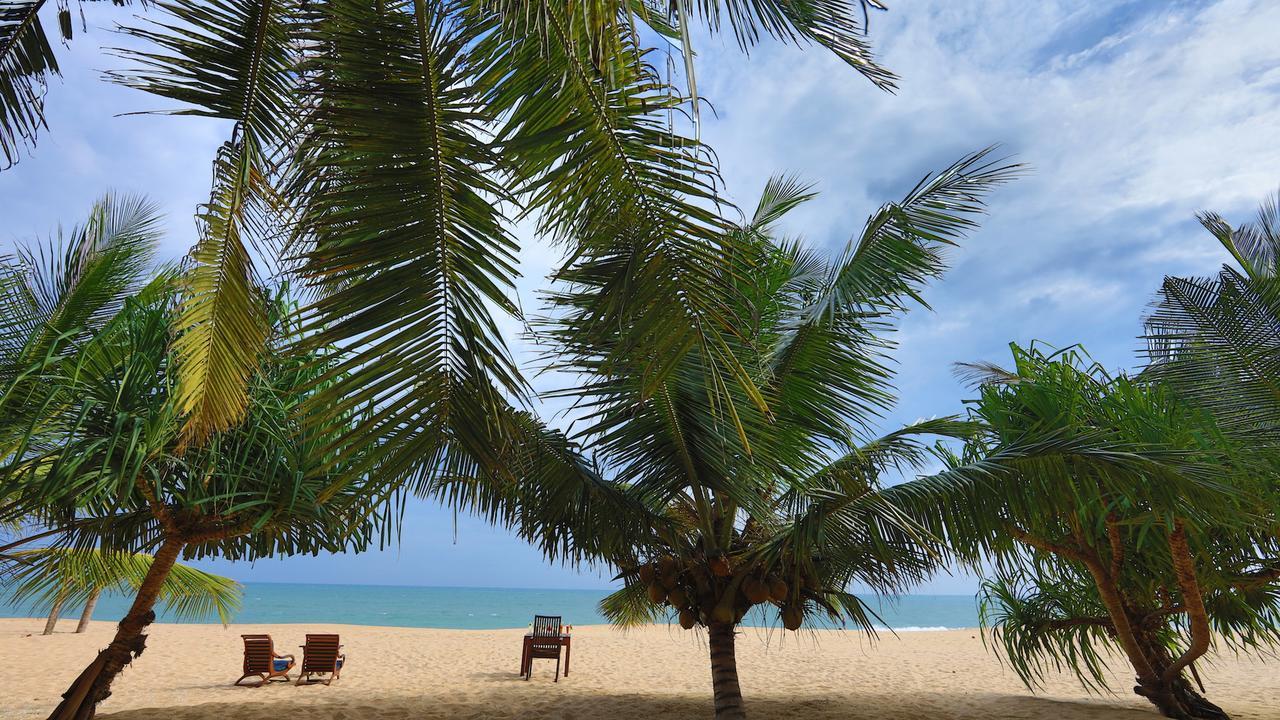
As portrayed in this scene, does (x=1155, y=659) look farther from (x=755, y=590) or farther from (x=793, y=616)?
(x=755, y=590)

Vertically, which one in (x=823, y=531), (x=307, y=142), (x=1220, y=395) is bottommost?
(x=823, y=531)

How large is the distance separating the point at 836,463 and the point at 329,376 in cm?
491

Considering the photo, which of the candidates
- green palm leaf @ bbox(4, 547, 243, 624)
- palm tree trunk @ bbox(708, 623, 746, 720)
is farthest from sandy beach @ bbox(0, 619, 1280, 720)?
palm tree trunk @ bbox(708, 623, 746, 720)

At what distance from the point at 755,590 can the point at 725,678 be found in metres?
1.01

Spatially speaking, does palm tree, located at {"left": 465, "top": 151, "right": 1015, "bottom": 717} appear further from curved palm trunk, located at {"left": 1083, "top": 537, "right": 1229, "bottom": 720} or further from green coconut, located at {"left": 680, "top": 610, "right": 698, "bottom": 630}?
curved palm trunk, located at {"left": 1083, "top": 537, "right": 1229, "bottom": 720}

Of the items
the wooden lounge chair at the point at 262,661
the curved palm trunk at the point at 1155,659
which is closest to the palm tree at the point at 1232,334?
the curved palm trunk at the point at 1155,659

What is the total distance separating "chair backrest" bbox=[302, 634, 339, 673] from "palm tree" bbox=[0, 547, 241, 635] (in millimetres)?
1926

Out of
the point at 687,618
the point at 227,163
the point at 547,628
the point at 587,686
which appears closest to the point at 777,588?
the point at 687,618

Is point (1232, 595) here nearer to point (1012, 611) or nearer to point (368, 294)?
point (1012, 611)

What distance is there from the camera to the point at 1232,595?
5.96 metres

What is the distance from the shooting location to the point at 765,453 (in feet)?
18.0

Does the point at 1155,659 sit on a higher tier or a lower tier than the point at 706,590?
lower

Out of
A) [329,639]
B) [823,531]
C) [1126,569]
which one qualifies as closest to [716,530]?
[823,531]

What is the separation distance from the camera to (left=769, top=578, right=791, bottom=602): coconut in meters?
5.63
